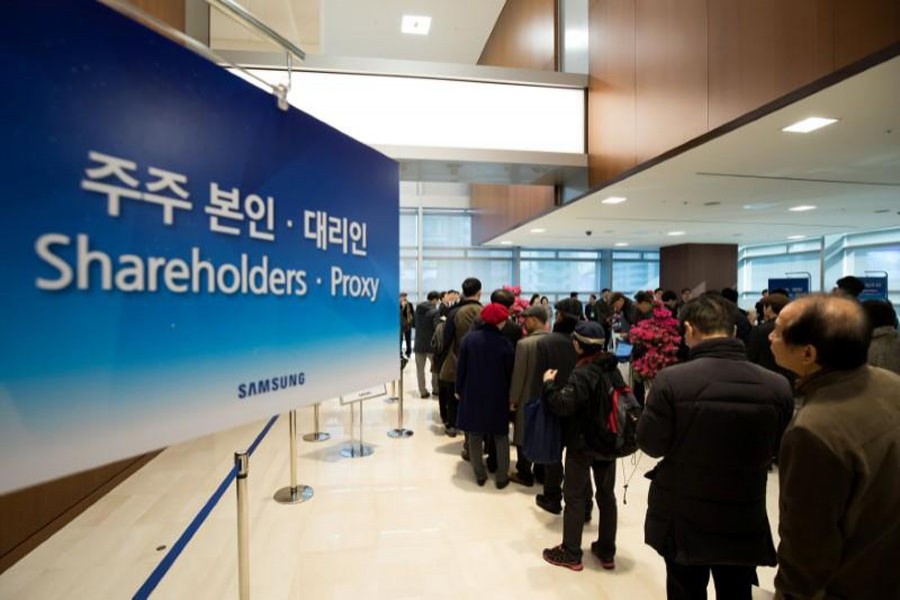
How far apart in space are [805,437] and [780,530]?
0.28 meters

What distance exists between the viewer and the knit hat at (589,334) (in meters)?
2.52

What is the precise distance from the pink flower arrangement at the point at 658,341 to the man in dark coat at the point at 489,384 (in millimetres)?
1082

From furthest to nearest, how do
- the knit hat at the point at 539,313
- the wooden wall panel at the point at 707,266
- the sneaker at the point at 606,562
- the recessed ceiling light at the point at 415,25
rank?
the wooden wall panel at the point at 707,266
the recessed ceiling light at the point at 415,25
the knit hat at the point at 539,313
the sneaker at the point at 606,562

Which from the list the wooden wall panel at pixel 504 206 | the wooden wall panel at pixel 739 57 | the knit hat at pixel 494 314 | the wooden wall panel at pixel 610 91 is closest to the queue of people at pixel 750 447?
the knit hat at pixel 494 314

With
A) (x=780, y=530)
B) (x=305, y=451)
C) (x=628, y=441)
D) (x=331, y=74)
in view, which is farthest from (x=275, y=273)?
(x=305, y=451)

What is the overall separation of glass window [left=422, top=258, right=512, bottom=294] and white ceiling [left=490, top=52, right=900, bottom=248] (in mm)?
5169

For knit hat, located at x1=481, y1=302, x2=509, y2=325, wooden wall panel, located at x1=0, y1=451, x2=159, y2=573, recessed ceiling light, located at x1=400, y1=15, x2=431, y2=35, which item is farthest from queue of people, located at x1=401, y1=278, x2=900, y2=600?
recessed ceiling light, located at x1=400, y1=15, x2=431, y2=35

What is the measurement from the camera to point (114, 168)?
71 centimetres

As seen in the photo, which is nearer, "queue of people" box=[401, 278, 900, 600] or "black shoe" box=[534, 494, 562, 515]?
"queue of people" box=[401, 278, 900, 600]

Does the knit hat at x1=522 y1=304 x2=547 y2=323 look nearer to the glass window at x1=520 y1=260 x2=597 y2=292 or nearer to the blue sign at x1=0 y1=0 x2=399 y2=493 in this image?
the blue sign at x1=0 y1=0 x2=399 y2=493

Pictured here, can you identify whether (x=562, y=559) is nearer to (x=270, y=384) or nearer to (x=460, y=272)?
(x=270, y=384)

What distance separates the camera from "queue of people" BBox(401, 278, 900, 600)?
3.49 ft

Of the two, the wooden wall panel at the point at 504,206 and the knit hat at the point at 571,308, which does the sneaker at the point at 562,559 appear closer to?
the knit hat at the point at 571,308

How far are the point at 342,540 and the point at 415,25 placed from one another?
10033 mm
